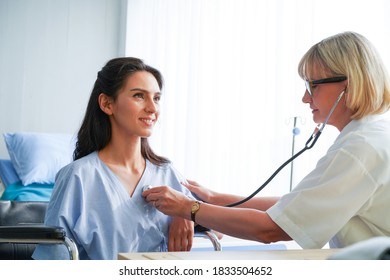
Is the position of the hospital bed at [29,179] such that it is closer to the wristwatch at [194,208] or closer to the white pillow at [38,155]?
the white pillow at [38,155]

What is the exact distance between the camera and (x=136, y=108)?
174 cm

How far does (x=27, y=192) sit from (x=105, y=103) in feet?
4.50

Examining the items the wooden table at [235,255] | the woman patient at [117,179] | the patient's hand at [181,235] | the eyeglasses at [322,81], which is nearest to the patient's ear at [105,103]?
the woman patient at [117,179]

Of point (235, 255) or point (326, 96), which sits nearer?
point (235, 255)

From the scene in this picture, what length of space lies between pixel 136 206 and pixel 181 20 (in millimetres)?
2656

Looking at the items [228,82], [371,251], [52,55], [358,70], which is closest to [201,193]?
[358,70]

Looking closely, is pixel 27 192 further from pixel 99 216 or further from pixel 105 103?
pixel 99 216

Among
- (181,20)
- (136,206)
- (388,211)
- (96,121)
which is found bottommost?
(136,206)

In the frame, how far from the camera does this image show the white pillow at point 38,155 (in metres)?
3.09

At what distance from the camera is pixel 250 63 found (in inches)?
154

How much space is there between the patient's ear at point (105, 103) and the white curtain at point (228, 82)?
85.0 inches

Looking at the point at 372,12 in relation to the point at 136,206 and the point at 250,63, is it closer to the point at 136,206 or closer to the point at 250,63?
the point at 250,63

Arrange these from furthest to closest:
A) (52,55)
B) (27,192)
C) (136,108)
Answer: (52,55) < (27,192) < (136,108)
